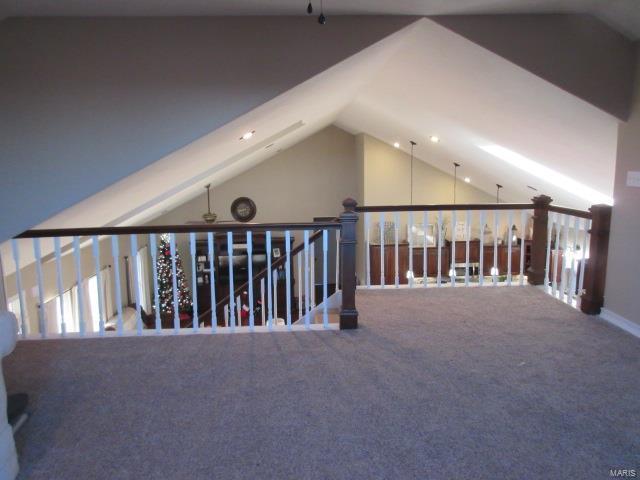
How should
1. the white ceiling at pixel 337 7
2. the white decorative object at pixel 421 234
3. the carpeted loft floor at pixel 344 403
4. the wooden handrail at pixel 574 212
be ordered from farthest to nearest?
the white decorative object at pixel 421 234
the wooden handrail at pixel 574 212
the white ceiling at pixel 337 7
the carpeted loft floor at pixel 344 403

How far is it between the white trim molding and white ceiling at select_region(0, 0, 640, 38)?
1.94m

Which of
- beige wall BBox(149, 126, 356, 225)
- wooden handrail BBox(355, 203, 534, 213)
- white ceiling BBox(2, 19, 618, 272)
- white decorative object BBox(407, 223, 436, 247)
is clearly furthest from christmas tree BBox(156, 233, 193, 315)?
wooden handrail BBox(355, 203, 534, 213)

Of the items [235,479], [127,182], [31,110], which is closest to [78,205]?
[127,182]

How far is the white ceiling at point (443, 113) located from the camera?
362 centimetres

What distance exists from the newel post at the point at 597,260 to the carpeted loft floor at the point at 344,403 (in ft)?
0.62

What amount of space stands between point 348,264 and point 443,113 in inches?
108

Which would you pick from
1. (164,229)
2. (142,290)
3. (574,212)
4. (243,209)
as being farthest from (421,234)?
(164,229)

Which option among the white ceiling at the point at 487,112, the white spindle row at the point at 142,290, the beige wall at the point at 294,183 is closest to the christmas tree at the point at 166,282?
the white spindle row at the point at 142,290

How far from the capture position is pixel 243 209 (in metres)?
9.99

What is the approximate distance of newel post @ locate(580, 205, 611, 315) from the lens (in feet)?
11.9

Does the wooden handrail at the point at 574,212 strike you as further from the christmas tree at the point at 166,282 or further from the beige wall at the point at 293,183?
the christmas tree at the point at 166,282

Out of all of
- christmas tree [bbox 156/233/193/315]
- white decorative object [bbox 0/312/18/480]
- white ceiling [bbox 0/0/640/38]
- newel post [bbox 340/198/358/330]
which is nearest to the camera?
white decorative object [bbox 0/312/18/480]

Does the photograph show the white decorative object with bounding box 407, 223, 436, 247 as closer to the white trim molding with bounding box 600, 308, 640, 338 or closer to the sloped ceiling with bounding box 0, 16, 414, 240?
the white trim molding with bounding box 600, 308, 640, 338

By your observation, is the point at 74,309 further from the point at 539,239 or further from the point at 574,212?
the point at 574,212
